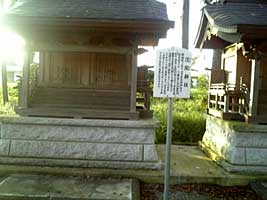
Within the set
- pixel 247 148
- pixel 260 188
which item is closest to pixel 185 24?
pixel 247 148

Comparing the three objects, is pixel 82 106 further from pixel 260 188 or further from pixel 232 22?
pixel 260 188

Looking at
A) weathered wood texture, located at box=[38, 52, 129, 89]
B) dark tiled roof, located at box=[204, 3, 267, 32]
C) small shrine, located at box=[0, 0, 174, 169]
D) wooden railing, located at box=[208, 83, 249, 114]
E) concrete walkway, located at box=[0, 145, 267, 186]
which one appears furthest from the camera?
weathered wood texture, located at box=[38, 52, 129, 89]

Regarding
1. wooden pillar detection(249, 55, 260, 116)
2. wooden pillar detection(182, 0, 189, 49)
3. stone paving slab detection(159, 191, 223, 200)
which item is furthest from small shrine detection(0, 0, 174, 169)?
wooden pillar detection(182, 0, 189, 49)

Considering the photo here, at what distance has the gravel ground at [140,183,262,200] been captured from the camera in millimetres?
6340

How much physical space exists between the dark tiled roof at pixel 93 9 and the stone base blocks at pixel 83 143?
2.34m

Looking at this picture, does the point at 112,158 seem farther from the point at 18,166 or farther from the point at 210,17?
the point at 210,17

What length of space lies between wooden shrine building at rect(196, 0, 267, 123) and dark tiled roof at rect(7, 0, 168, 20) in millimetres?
1535

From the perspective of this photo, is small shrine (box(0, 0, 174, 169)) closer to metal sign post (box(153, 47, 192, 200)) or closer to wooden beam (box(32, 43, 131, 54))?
wooden beam (box(32, 43, 131, 54))

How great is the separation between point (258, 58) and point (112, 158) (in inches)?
159

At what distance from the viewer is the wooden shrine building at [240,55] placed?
7.33 meters

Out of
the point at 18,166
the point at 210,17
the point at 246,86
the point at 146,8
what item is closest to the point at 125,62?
the point at 146,8

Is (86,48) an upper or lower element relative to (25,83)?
upper

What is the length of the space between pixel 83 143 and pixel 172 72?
11.1 feet

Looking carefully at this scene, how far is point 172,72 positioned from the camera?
16.1 feet
